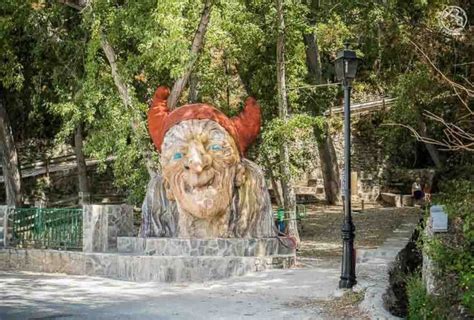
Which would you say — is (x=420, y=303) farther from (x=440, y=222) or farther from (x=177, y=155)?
(x=177, y=155)

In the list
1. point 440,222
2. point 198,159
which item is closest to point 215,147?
point 198,159

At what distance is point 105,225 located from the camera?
1378cm

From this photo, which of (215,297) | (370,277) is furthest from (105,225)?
(370,277)

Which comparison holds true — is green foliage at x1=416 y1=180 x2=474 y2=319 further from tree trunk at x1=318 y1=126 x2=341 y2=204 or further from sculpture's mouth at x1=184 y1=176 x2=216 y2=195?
tree trunk at x1=318 y1=126 x2=341 y2=204

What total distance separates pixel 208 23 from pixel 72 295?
7.54m

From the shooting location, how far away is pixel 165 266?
1183 cm

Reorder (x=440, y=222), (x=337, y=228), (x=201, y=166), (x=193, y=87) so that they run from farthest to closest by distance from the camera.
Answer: (x=337, y=228) < (x=193, y=87) < (x=201, y=166) < (x=440, y=222)

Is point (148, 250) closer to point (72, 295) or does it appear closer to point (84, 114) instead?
point (72, 295)

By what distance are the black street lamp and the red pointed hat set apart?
3730 mm

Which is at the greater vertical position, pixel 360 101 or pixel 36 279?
pixel 360 101

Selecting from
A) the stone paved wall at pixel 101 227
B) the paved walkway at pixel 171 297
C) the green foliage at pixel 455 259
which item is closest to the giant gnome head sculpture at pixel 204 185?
the stone paved wall at pixel 101 227

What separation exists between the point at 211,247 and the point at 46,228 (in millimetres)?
4286

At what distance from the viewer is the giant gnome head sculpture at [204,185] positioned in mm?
12641

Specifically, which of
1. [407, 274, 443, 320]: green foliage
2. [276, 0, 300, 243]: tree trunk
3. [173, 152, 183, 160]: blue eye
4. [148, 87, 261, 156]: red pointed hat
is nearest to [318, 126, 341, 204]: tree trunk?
[276, 0, 300, 243]: tree trunk
